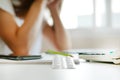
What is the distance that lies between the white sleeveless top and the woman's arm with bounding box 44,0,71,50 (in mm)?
50

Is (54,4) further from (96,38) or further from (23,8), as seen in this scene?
(96,38)

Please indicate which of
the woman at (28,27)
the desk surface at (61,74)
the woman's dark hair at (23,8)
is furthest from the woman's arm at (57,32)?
the desk surface at (61,74)

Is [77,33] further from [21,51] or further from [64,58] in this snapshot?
[64,58]

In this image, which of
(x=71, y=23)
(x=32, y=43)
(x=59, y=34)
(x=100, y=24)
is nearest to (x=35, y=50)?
(x=32, y=43)

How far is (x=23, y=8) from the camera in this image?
4.05 ft

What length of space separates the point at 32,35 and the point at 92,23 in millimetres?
389

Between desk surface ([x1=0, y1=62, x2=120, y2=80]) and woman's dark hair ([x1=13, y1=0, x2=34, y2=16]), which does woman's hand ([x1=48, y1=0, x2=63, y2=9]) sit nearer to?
woman's dark hair ([x1=13, y1=0, x2=34, y2=16])

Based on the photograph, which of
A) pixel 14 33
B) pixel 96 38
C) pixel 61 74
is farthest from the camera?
pixel 96 38

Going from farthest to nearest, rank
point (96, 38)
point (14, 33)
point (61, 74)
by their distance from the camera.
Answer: point (96, 38) < point (14, 33) < point (61, 74)

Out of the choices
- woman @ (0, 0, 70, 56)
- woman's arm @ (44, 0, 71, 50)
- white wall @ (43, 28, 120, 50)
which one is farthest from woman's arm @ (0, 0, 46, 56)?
white wall @ (43, 28, 120, 50)

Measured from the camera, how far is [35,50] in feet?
4.04

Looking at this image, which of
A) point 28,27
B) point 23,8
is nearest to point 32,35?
point 28,27

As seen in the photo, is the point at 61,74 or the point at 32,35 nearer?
the point at 61,74

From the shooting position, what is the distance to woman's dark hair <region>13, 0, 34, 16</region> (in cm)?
122
